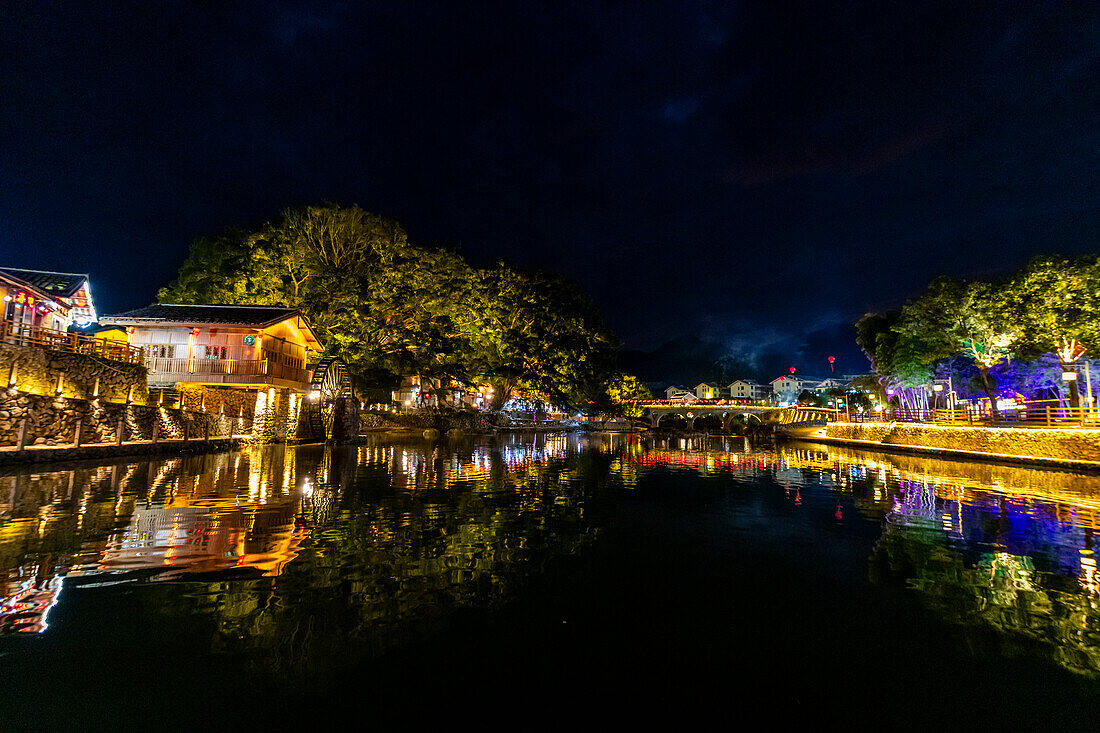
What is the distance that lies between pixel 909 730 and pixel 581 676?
234cm

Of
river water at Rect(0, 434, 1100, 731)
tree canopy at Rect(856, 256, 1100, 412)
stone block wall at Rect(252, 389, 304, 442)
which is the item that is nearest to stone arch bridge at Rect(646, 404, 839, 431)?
tree canopy at Rect(856, 256, 1100, 412)

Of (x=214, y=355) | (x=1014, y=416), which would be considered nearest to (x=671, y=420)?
(x=1014, y=416)

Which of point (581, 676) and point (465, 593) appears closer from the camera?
point (581, 676)

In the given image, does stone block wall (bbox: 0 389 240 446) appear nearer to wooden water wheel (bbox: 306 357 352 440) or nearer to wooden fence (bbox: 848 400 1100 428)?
wooden water wheel (bbox: 306 357 352 440)

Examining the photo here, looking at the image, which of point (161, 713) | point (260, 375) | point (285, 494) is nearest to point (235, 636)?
point (161, 713)

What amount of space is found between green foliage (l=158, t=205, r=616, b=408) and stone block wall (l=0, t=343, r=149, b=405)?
1233 centimetres

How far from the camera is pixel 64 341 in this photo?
72.4 feet

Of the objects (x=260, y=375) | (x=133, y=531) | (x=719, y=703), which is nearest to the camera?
(x=719, y=703)

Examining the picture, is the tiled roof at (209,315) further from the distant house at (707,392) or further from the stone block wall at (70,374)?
the distant house at (707,392)

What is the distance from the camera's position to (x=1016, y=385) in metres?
36.9

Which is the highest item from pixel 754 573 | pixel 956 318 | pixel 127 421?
pixel 956 318

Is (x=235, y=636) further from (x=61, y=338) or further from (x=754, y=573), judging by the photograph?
(x=61, y=338)

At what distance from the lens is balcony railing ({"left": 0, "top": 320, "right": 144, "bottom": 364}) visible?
767 inches

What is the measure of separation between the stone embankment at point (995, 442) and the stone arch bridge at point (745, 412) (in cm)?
1936
